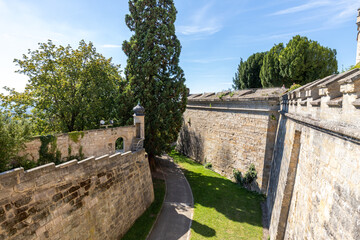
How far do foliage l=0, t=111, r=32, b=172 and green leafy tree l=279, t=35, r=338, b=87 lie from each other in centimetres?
2343

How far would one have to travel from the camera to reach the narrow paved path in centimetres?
891

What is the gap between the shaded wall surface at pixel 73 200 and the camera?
16.1 ft

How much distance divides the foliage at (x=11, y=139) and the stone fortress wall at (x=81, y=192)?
72 centimetres

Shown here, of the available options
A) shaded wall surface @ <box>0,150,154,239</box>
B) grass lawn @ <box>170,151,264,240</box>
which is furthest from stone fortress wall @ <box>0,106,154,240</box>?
grass lawn @ <box>170,151,264,240</box>

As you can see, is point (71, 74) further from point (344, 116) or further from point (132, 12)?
point (344, 116)

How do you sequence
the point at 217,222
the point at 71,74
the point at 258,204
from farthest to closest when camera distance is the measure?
the point at 71,74 → the point at 258,204 → the point at 217,222

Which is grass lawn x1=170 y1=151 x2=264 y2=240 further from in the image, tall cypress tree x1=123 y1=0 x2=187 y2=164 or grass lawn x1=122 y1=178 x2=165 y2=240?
tall cypress tree x1=123 y1=0 x2=187 y2=164

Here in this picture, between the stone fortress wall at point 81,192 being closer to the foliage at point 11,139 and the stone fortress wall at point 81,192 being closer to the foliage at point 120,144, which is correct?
the foliage at point 11,139

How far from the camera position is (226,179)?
50.4ft

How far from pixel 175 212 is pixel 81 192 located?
19.2 ft

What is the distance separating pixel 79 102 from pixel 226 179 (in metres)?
12.7

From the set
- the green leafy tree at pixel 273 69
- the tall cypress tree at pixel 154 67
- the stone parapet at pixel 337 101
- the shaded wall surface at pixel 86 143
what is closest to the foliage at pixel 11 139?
the shaded wall surface at pixel 86 143

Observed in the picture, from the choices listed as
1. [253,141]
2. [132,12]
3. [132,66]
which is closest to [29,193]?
[132,66]

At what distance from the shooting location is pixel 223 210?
10930 millimetres
